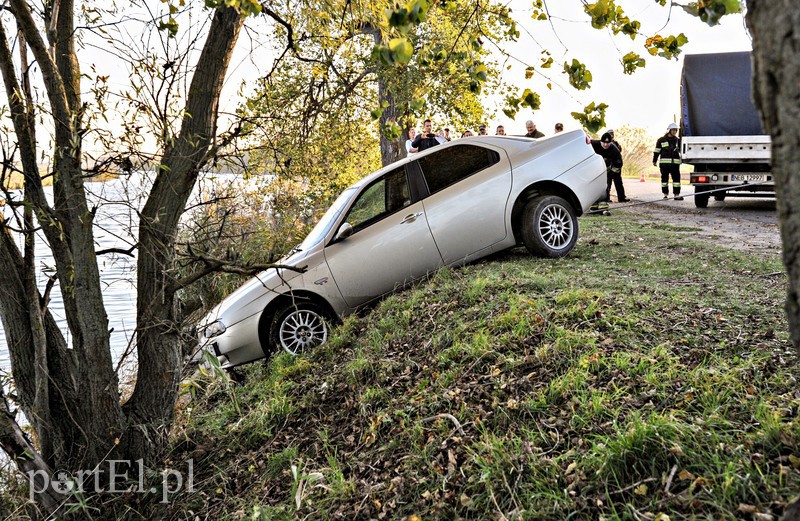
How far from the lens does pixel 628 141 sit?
3441 centimetres

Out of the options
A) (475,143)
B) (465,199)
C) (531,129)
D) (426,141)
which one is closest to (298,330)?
(465,199)

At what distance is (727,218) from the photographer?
1434cm

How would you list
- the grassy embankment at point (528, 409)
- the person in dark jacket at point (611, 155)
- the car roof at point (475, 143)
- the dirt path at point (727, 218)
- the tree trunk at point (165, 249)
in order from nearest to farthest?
the grassy embankment at point (528, 409) < the tree trunk at point (165, 249) < the car roof at point (475, 143) < the dirt path at point (727, 218) < the person in dark jacket at point (611, 155)

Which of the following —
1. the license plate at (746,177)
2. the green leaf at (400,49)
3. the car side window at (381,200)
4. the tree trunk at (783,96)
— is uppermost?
the green leaf at (400,49)

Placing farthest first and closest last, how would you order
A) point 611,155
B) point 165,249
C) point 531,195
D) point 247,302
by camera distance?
point 611,155
point 531,195
point 247,302
point 165,249

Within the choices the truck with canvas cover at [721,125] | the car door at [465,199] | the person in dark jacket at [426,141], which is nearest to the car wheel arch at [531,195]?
the car door at [465,199]

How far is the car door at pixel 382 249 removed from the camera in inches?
316

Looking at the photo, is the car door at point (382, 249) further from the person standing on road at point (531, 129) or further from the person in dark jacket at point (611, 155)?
the person in dark jacket at point (611, 155)

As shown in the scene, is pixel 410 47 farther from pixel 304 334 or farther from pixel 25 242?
pixel 304 334

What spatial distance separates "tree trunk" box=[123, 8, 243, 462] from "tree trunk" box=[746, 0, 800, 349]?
451cm

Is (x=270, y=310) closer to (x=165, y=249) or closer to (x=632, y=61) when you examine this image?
(x=165, y=249)

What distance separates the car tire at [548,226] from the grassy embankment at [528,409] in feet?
2.07

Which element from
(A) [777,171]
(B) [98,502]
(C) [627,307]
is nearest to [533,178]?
(C) [627,307]

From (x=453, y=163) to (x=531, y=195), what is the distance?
3.49ft
